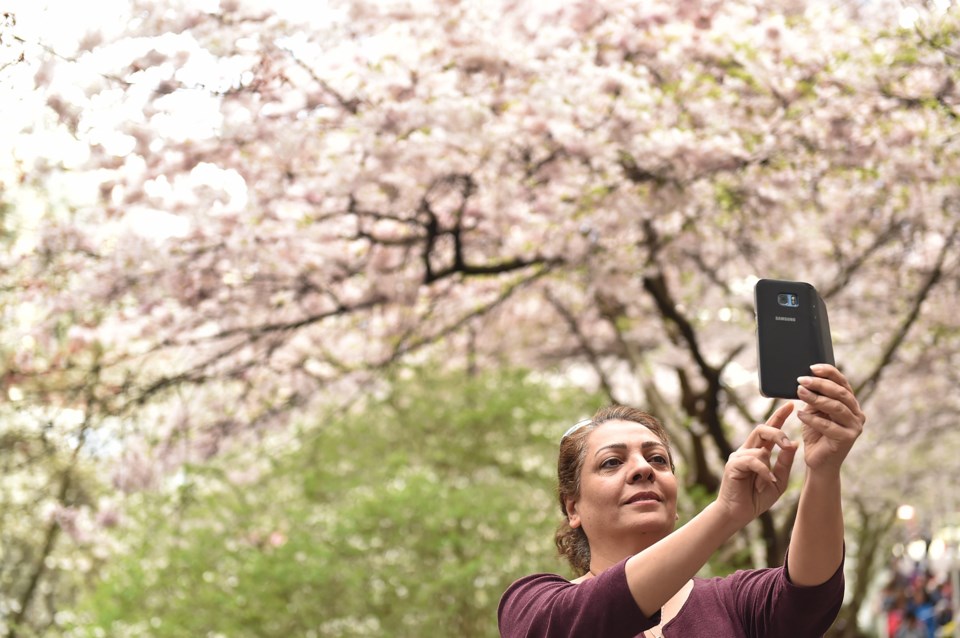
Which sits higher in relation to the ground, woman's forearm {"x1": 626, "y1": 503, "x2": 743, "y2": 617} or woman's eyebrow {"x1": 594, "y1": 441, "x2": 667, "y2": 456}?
woman's forearm {"x1": 626, "y1": 503, "x2": 743, "y2": 617}

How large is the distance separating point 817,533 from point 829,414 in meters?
0.23

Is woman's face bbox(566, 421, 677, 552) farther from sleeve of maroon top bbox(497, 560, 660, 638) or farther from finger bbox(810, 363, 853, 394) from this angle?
finger bbox(810, 363, 853, 394)

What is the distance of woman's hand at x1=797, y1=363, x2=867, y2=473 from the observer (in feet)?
5.39

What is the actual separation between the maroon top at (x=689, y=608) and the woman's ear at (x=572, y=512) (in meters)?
0.22

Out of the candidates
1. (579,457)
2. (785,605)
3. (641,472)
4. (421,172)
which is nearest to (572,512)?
(579,457)

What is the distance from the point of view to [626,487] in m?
1.96

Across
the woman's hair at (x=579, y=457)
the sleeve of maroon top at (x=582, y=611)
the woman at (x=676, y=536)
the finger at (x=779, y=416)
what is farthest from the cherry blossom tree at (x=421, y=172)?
the finger at (x=779, y=416)

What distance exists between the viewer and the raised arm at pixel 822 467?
5.41ft

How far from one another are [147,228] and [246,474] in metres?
2.65

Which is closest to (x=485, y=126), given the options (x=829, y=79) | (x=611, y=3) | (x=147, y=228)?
(x=611, y=3)

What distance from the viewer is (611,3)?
6.11m

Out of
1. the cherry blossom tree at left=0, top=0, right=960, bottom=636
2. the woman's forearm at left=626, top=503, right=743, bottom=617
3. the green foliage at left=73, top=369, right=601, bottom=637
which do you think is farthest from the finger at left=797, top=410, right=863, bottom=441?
the green foliage at left=73, top=369, right=601, bottom=637

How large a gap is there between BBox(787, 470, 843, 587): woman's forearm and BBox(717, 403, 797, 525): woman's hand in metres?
0.07

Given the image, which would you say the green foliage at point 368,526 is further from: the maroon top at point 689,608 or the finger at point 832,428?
the finger at point 832,428
